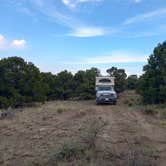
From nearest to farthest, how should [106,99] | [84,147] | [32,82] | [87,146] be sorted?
[84,147] < [87,146] < [106,99] < [32,82]

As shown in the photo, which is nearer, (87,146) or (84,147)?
(84,147)

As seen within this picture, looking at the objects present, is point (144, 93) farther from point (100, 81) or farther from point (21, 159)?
point (21, 159)

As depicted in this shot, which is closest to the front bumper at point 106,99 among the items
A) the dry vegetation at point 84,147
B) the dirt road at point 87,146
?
the dirt road at point 87,146

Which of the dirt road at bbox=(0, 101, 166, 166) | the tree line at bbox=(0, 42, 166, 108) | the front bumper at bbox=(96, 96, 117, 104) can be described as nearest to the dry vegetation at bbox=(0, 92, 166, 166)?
the dirt road at bbox=(0, 101, 166, 166)

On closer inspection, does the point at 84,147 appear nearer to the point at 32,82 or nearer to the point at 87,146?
the point at 87,146

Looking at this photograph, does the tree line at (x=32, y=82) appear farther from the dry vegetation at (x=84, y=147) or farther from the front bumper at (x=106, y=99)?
the dry vegetation at (x=84, y=147)

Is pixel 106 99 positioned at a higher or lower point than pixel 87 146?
higher

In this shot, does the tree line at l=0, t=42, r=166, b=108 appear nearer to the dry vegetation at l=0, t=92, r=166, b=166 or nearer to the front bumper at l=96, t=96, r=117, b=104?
the front bumper at l=96, t=96, r=117, b=104

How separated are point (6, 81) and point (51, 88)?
14291 millimetres

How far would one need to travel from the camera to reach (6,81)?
110 feet

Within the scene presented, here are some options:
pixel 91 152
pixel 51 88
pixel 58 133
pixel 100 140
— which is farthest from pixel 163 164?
pixel 51 88

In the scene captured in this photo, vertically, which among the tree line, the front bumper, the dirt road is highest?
the tree line

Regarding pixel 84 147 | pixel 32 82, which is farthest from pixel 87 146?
pixel 32 82

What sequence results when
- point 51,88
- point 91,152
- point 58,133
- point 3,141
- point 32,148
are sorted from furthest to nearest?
1. point 51,88
2. point 58,133
3. point 3,141
4. point 32,148
5. point 91,152
